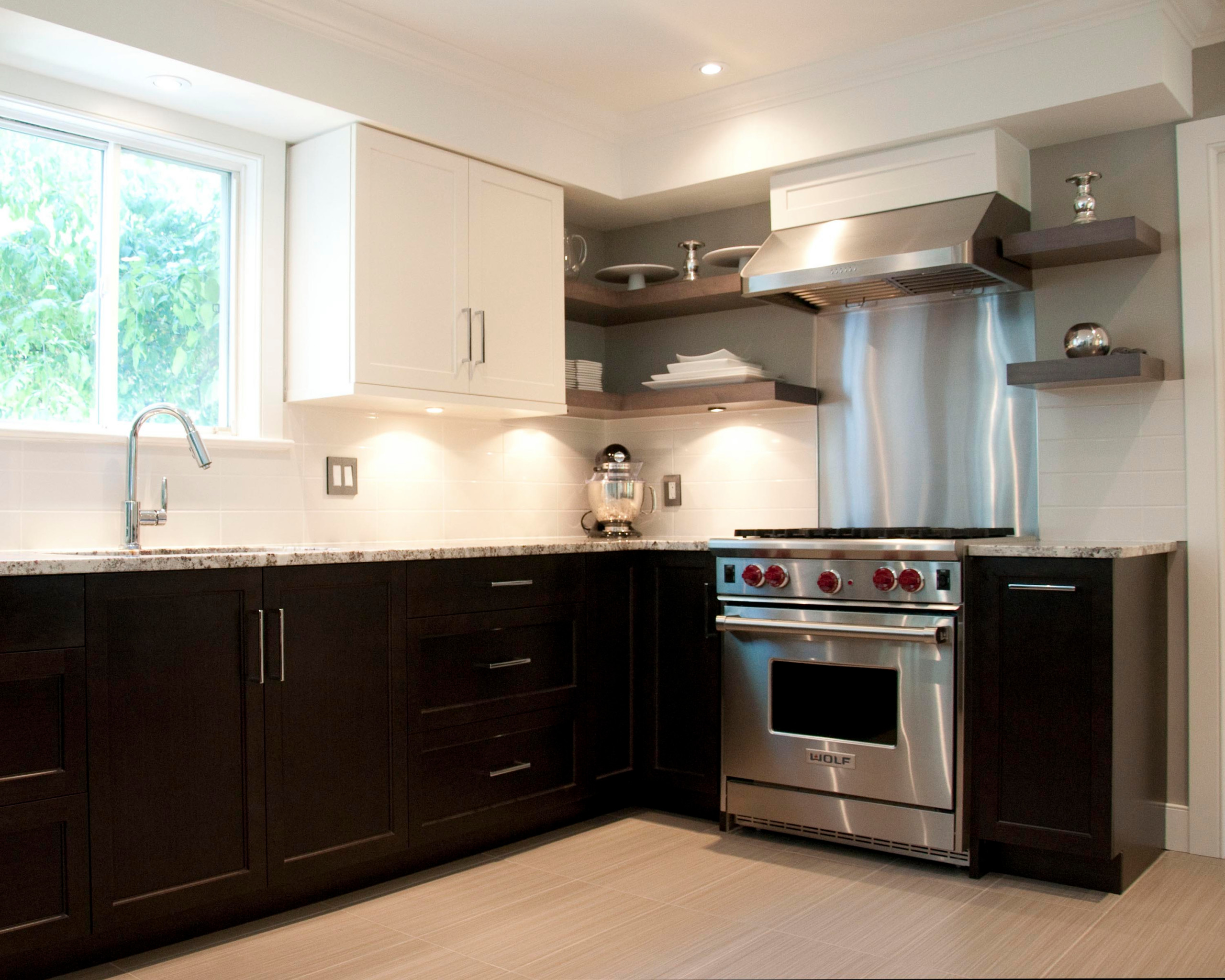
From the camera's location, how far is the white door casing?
3146mm

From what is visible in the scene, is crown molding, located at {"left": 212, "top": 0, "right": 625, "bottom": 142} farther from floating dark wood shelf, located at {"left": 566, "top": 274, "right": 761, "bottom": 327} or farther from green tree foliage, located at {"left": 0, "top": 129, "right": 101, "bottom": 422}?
green tree foliage, located at {"left": 0, "top": 129, "right": 101, "bottom": 422}

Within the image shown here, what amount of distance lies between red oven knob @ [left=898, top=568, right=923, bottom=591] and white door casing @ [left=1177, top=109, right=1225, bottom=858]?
0.89 meters

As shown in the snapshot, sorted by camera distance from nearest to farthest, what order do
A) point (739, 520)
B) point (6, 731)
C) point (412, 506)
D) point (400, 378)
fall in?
1. point (6, 731)
2. point (400, 378)
3. point (412, 506)
4. point (739, 520)

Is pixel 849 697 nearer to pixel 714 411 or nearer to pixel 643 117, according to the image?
pixel 714 411

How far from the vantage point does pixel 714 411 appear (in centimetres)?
418

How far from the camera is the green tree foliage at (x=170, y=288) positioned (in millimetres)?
3121

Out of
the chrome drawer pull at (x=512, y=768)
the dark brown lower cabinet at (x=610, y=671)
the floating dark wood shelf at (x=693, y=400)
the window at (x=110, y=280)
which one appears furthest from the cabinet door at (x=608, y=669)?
the window at (x=110, y=280)

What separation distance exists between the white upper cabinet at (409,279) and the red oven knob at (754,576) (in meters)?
0.99

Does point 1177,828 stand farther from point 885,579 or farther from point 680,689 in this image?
point 680,689

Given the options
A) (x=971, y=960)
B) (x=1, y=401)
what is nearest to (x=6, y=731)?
(x=1, y=401)

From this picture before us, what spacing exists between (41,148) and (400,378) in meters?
1.13

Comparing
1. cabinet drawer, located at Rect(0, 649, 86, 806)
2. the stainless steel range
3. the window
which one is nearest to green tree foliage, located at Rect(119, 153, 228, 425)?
the window

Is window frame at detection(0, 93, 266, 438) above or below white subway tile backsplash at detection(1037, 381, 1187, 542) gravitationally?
above

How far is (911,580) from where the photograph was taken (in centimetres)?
295
